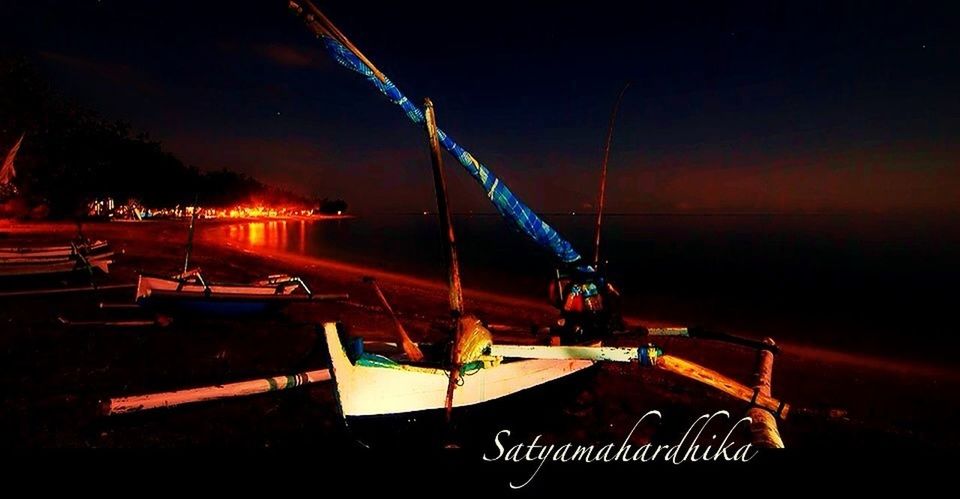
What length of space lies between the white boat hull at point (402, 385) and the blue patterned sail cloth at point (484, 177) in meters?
2.45

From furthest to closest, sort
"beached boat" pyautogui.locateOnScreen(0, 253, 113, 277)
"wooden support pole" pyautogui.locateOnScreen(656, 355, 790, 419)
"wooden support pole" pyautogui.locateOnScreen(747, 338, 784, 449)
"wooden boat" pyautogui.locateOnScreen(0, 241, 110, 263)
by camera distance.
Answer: "wooden boat" pyautogui.locateOnScreen(0, 241, 110, 263) < "beached boat" pyautogui.locateOnScreen(0, 253, 113, 277) < "wooden support pole" pyautogui.locateOnScreen(656, 355, 790, 419) < "wooden support pole" pyautogui.locateOnScreen(747, 338, 784, 449)

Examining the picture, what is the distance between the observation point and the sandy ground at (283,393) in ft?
23.5

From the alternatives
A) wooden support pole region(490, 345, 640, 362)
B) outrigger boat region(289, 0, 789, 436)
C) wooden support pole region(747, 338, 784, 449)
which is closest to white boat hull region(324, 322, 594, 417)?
outrigger boat region(289, 0, 789, 436)

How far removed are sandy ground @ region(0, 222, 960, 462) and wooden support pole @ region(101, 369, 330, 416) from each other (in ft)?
0.78

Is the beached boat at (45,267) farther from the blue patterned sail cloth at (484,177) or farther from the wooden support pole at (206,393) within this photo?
the blue patterned sail cloth at (484,177)

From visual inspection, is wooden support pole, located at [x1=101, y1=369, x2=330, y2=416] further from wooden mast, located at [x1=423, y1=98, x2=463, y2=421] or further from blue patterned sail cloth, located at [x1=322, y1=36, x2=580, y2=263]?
blue patterned sail cloth, located at [x1=322, y1=36, x2=580, y2=263]

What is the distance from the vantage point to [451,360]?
6.66 m

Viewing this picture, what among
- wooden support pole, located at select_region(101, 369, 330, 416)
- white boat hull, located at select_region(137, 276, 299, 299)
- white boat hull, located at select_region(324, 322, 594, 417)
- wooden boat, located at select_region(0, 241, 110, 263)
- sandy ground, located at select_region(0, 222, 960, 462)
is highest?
wooden boat, located at select_region(0, 241, 110, 263)

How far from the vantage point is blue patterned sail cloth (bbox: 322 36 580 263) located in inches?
260

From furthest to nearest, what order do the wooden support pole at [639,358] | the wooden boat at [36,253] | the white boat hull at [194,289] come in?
1. the wooden boat at [36,253]
2. the white boat hull at [194,289]
3. the wooden support pole at [639,358]

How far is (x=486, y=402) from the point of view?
279 inches

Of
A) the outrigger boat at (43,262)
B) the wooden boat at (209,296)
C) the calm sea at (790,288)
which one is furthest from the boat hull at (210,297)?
the calm sea at (790,288)

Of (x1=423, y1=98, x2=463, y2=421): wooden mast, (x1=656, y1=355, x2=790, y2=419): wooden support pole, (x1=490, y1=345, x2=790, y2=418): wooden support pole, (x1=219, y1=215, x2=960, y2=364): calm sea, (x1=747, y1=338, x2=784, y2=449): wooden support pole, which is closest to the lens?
(x1=747, y1=338, x2=784, y2=449): wooden support pole

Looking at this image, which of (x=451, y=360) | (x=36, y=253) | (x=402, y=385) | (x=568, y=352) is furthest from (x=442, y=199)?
(x=36, y=253)
